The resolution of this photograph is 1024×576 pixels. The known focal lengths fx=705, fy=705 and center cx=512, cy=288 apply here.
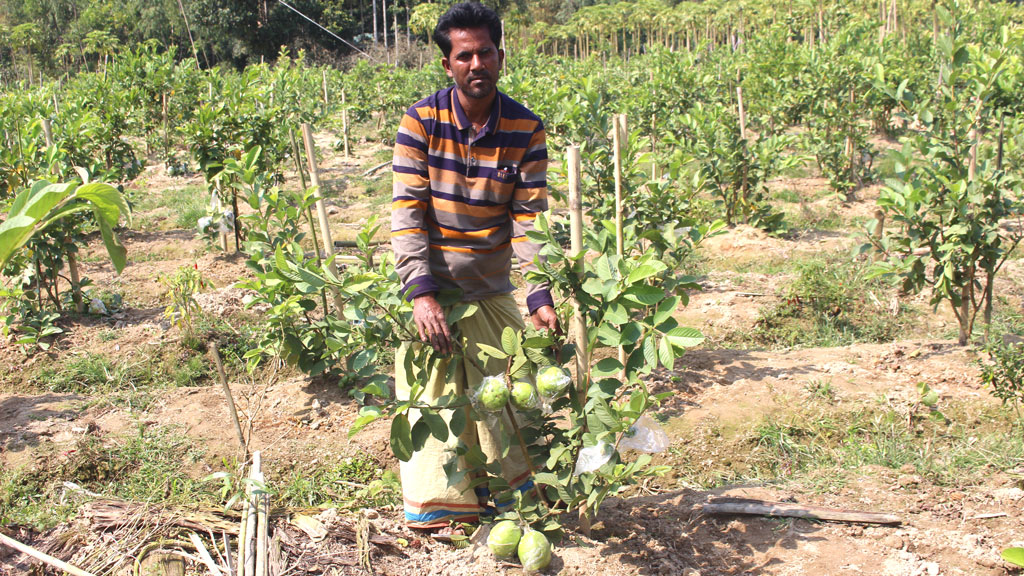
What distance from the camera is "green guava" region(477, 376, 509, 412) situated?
2018 mm

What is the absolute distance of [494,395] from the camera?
2.02 metres

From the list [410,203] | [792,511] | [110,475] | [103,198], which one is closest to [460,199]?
[410,203]

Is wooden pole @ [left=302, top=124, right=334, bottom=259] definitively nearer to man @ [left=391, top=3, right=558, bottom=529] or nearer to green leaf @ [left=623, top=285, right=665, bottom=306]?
man @ [left=391, top=3, right=558, bottom=529]

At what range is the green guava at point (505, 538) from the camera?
2.14 metres

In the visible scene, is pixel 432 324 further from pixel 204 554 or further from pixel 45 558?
pixel 45 558

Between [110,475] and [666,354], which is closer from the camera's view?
[666,354]

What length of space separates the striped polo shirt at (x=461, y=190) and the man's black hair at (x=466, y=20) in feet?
0.59

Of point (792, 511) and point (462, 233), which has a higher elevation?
point (462, 233)

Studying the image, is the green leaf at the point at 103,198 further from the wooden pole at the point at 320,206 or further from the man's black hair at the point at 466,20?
the wooden pole at the point at 320,206

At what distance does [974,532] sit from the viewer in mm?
2250

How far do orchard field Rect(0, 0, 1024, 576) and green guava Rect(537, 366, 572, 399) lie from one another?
87 millimetres

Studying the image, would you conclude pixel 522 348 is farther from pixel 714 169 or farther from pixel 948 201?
pixel 714 169

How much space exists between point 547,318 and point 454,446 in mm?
684

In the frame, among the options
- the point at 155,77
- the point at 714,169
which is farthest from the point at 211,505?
the point at 155,77
